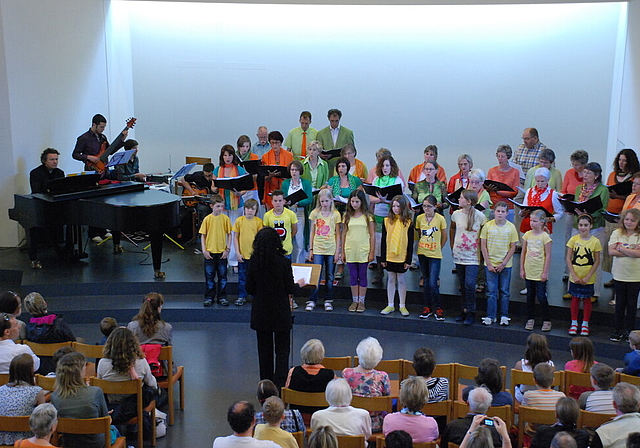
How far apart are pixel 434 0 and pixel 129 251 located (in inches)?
222

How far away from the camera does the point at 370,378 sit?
15.5 ft

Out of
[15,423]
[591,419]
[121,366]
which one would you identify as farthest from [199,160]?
[591,419]

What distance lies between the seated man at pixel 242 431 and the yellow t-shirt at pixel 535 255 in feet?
13.3

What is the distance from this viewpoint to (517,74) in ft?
37.7

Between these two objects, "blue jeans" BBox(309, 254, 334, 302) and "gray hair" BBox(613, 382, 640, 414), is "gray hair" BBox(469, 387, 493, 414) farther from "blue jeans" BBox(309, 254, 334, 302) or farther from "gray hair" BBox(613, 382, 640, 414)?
"blue jeans" BBox(309, 254, 334, 302)

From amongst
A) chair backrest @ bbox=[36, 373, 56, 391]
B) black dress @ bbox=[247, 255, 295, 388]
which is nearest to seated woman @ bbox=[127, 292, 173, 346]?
black dress @ bbox=[247, 255, 295, 388]

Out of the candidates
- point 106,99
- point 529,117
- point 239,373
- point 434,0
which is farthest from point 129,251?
point 529,117

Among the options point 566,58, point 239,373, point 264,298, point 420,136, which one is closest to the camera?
point 264,298

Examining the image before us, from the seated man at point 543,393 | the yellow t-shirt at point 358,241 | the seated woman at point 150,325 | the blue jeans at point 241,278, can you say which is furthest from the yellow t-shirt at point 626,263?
the seated woman at point 150,325

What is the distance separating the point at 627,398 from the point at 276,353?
2725 millimetres

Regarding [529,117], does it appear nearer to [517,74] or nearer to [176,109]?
[517,74]

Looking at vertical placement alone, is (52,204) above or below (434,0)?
below

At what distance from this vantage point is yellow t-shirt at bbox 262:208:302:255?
7672 millimetres

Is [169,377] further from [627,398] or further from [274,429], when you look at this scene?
[627,398]
